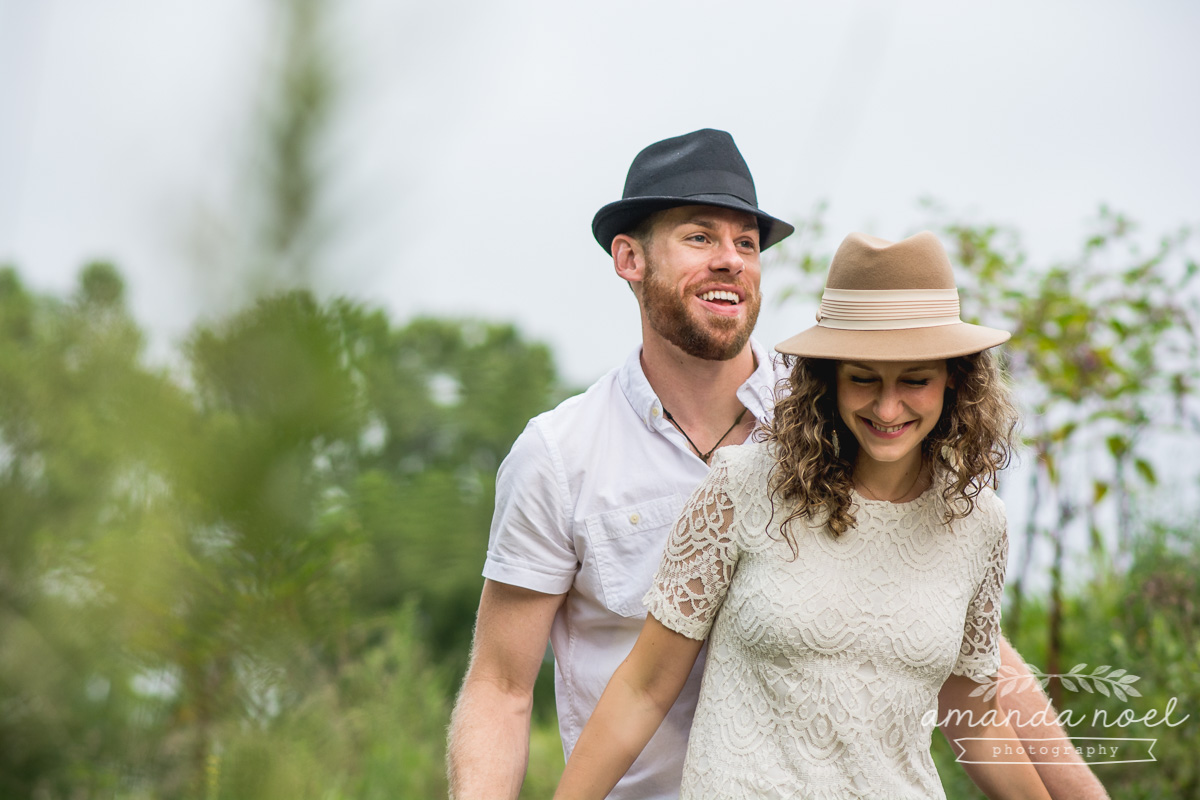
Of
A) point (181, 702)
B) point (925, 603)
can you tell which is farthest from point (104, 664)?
point (925, 603)

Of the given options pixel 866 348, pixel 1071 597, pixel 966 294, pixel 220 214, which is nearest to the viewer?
pixel 220 214

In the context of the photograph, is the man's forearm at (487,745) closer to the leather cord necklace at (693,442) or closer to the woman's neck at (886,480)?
the leather cord necklace at (693,442)

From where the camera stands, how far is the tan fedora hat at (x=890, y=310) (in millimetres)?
1918

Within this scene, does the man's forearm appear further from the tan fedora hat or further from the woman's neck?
the tan fedora hat

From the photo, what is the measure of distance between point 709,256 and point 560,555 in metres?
0.78

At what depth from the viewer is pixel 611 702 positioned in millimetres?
2045

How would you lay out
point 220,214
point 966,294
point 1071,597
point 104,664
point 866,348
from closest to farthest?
1. point 220,214
2. point 104,664
3. point 866,348
4. point 966,294
5. point 1071,597

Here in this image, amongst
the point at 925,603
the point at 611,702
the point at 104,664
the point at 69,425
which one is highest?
the point at 69,425

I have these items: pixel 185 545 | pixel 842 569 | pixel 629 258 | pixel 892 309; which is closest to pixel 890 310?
pixel 892 309

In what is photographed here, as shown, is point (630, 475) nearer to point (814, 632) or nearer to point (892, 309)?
point (814, 632)

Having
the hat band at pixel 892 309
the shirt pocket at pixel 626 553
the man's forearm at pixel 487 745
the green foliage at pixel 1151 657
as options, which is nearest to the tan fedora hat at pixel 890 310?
the hat band at pixel 892 309

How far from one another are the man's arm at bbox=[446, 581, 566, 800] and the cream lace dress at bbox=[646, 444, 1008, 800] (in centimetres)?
41

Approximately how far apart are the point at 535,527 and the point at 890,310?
0.91 metres

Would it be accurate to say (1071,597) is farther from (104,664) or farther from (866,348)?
(104,664)
